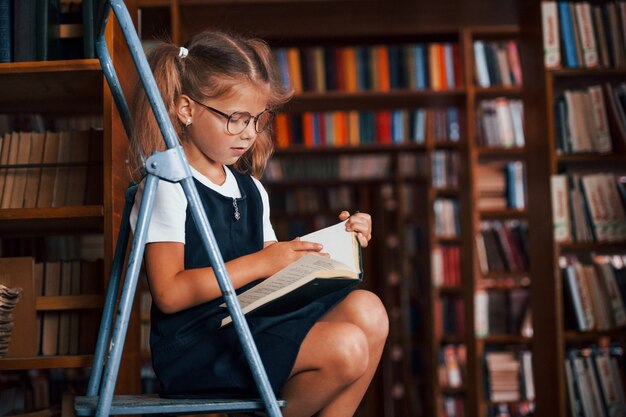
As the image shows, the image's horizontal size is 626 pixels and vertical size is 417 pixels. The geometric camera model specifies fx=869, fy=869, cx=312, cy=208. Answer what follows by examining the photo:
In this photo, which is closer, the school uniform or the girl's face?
the school uniform

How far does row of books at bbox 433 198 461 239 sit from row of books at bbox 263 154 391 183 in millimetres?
1085

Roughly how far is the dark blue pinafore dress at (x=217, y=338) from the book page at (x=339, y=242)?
11cm

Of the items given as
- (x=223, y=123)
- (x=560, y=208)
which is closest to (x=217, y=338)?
(x=223, y=123)

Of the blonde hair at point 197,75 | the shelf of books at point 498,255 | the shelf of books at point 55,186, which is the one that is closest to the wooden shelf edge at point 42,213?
the shelf of books at point 55,186

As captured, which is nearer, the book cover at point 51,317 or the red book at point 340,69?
the book cover at point 51,317

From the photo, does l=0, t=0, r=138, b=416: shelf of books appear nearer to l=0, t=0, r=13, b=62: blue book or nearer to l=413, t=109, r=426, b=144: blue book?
l=0, t=0, r=13, b=62: blue book

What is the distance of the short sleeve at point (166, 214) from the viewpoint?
1659mm

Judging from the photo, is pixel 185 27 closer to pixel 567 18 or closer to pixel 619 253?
pixel 567 18

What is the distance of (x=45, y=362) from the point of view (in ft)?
6.49

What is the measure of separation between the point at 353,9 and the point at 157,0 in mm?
739

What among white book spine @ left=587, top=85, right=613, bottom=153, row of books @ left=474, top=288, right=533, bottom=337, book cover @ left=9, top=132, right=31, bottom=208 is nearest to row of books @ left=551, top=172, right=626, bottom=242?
white book spine @ left=587, top=85, right=613, bottom=153

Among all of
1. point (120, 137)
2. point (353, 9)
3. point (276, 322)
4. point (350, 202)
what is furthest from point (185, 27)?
point (350, 202)

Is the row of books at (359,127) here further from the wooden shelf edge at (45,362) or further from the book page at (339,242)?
the book page at (339,242)

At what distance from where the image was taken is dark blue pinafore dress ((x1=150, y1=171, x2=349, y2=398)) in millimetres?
1616
